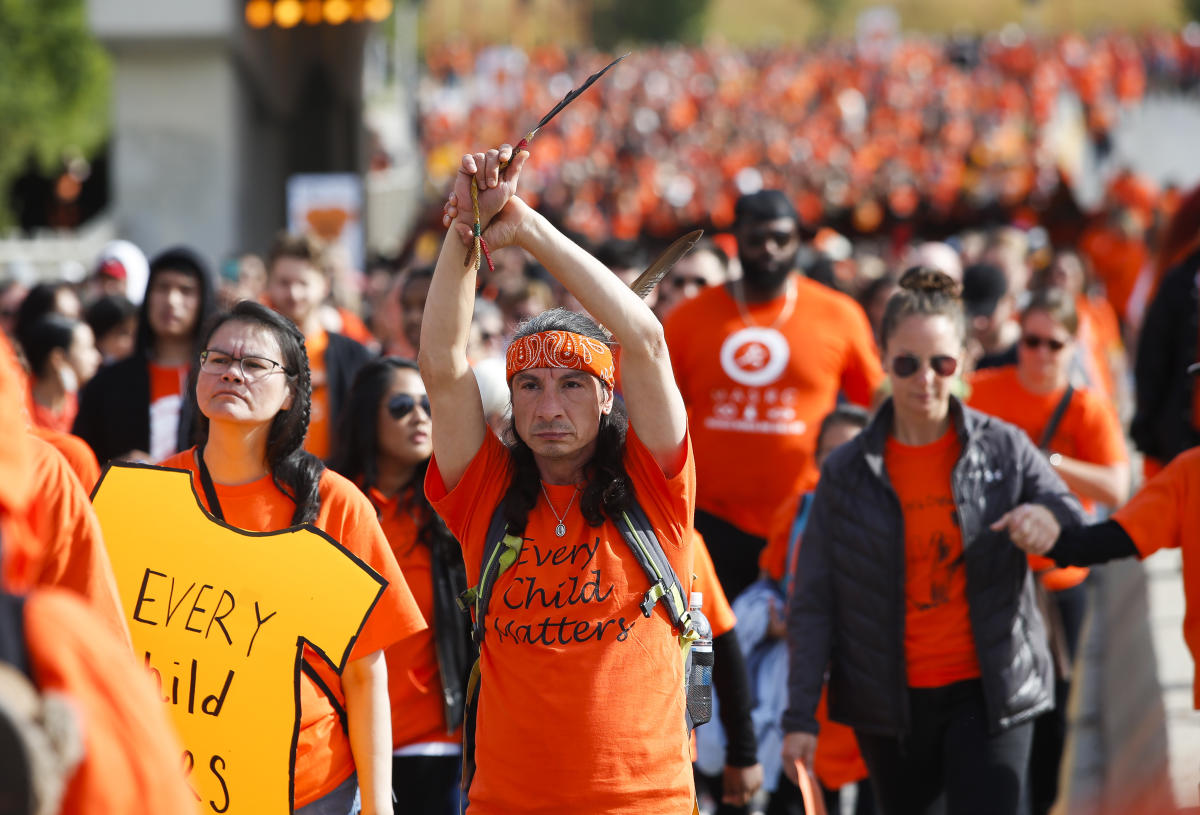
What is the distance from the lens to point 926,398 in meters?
4.88

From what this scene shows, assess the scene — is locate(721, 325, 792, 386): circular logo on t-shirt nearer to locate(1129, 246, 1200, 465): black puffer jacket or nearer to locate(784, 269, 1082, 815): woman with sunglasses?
locate(1129, 246, 1200, 465): black puffer jacket

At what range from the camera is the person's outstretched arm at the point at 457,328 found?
345 centimetres

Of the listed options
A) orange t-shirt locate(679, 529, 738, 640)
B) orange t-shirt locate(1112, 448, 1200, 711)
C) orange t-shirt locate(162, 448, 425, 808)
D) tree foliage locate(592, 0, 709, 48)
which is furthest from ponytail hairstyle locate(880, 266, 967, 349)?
tree foliage locate(592, 0, 709, 48)

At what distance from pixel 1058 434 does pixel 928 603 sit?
1809 mm

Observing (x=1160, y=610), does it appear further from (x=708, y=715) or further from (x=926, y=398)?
(x=708, y=715)

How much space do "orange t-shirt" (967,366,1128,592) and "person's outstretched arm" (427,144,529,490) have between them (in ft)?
9.68

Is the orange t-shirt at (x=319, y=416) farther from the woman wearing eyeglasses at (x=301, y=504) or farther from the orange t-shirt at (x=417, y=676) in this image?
the woman wearing eyeglasses at (x=301, y=504)

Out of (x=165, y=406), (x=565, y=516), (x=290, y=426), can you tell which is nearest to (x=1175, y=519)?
(x=565, y=516)

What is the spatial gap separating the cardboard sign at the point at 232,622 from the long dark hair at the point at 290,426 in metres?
0.27

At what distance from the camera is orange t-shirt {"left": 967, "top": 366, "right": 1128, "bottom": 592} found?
20.4 feet

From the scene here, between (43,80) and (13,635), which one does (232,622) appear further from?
(43,80)

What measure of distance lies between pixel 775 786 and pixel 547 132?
3527 centimetres

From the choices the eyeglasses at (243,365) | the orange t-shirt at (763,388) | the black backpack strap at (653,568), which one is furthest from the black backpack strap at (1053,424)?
the eyeglasses at (243,365)

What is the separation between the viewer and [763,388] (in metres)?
6.69
